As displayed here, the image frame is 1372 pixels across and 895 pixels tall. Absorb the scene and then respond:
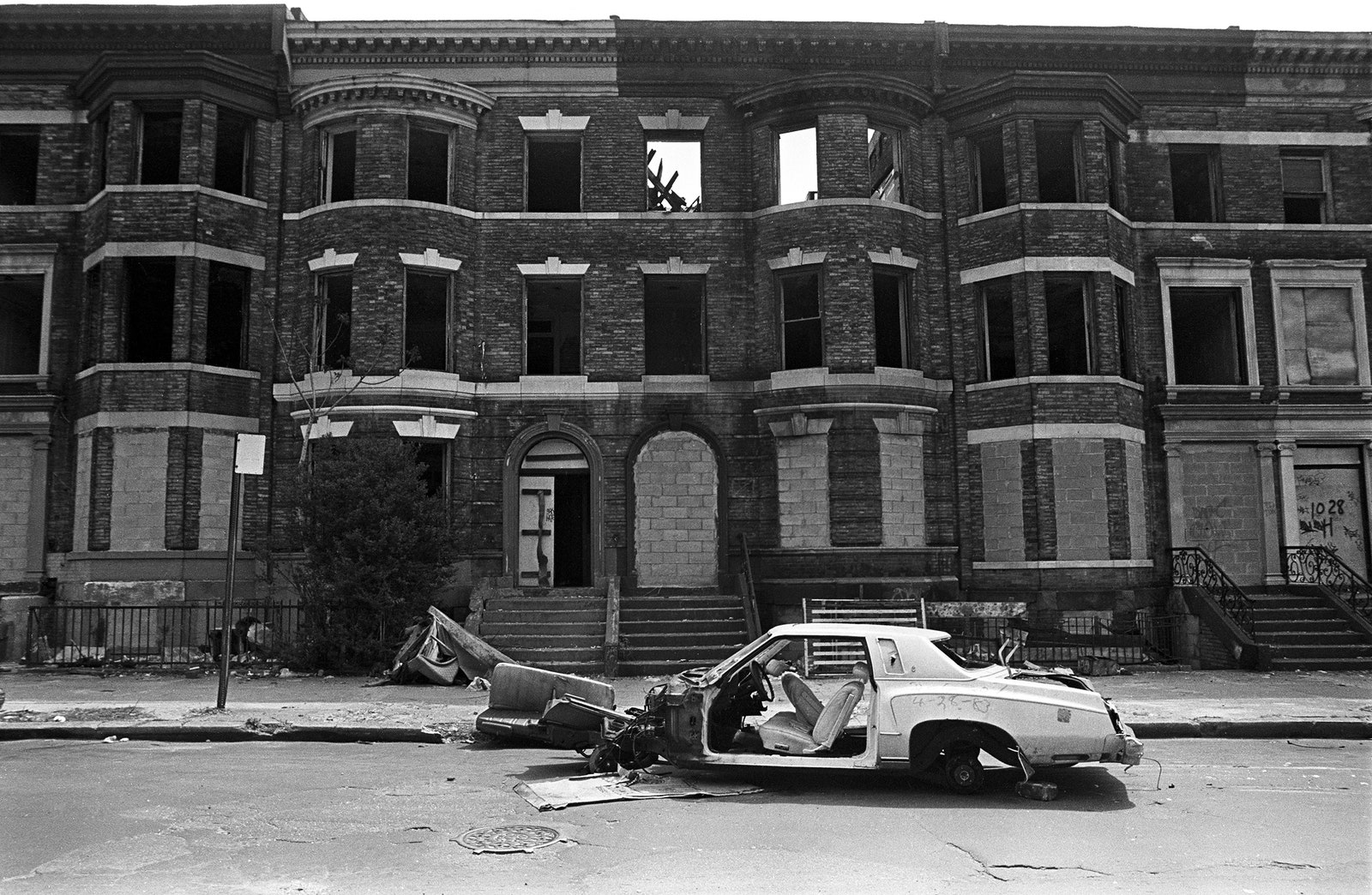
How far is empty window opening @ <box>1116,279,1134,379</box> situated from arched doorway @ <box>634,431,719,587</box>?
27.0 feet

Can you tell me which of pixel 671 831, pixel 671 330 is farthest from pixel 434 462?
pixel 671 831

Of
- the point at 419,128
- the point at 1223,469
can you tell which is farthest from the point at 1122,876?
the point at 419,128

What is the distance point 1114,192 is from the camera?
2077 centimetres

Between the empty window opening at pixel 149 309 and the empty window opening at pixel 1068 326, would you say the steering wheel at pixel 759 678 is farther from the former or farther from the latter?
the empty window opening at pixel 149 309

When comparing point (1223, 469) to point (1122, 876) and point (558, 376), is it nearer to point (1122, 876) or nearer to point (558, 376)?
point (558, 376)

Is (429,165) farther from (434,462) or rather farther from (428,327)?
(434,462)

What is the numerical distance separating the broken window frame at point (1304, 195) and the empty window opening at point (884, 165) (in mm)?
8191

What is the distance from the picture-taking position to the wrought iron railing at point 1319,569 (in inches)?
783

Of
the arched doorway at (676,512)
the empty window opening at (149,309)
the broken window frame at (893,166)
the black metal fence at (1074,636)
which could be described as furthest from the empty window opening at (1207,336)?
the empty window opening at (149,309)

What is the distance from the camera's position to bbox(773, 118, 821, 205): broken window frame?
20.4m

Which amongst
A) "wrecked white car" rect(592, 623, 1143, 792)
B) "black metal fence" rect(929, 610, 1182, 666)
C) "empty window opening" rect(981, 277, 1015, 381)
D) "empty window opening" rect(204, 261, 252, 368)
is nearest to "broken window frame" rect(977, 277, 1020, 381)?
"empty window opening" rect(981, 277, 1015, 381)

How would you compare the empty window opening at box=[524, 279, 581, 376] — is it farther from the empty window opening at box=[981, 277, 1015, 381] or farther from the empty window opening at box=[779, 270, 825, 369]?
the empty window opening at box=[981, 277, 1015, 381]

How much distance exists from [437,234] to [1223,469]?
52.9 feet

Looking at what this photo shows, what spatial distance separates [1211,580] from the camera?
64.1 ft
